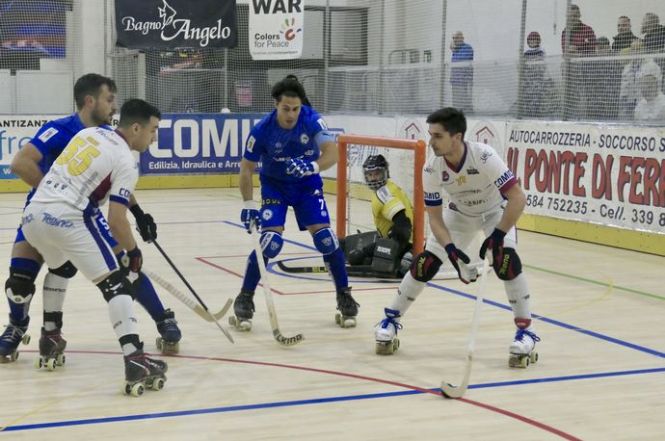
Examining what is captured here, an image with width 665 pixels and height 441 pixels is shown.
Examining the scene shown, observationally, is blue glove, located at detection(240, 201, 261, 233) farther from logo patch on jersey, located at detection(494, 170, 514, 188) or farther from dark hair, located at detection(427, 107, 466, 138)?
logo patch on jersey, located at detection(494, 170, 514, 188)

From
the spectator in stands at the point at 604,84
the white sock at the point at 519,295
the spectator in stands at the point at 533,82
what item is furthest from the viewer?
the spectator in stands at the point at 533,82

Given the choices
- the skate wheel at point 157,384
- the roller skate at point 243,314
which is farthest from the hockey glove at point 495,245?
the skate wheel at point 157,384

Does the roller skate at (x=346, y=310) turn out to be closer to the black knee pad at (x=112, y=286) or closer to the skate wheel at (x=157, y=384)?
the skate wheel at (x=157, y=384)

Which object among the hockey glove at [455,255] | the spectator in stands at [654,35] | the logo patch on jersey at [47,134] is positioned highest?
the spectator in stands at [654,35]

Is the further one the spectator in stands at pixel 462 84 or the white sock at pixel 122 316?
the spectator in stands at pixel 462 84

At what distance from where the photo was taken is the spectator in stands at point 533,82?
12.9 m

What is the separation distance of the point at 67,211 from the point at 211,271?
445cm

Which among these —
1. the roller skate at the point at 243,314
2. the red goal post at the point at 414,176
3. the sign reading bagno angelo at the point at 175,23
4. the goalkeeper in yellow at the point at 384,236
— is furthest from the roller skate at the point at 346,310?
the sign reading bagno angelo at the point at 175,23

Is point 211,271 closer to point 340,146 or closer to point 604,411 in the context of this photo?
point 340,146

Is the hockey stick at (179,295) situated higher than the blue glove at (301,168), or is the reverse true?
the blue glove at (301,168)

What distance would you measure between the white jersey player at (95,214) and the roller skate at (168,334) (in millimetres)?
856

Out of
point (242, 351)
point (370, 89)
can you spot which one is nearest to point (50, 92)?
point (370, 89)

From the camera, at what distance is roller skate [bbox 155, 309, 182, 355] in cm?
651

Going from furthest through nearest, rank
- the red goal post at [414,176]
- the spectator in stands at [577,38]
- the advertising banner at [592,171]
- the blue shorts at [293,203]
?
the spectator in stands at [577,38] → the advertising banner at [592,171] → the red goal post at [414,176] → the blue shorts at [293,203]
